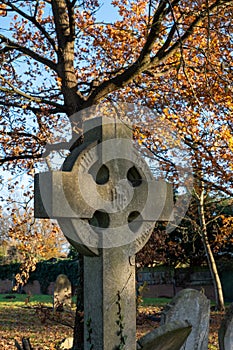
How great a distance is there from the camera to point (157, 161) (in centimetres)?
1077

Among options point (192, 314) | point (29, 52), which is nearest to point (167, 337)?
point (192, 314)

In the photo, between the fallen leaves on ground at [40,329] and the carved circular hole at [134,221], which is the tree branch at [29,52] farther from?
the carved circular hole at [134,221]

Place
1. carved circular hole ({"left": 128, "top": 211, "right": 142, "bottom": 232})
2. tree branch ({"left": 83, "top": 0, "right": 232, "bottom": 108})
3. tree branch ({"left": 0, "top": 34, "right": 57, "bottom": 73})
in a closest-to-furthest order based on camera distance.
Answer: carved circular hole ({"left": 128, "top": 211, "right": 142, "bottom": 232}), tree branch ({"left": 83, "top": 0, "right": 232, "bottom": 108}), tree branch ({"left": 0, "top": 34, "right": 57, "bottom": 73})

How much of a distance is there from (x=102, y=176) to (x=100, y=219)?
1.21 feet

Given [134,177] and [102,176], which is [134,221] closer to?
[134,177]

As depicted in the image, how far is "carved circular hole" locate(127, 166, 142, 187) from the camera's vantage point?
4281 mm

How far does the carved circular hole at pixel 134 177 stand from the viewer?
428 cm

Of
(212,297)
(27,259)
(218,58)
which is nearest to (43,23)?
(218,58)

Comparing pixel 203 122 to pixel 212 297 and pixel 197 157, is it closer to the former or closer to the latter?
pixel 197 157

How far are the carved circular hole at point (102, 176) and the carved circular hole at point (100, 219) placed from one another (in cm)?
26

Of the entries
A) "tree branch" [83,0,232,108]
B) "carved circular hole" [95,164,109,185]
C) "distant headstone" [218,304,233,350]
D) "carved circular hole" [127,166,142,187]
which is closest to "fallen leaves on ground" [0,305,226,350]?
"distant headstone" [218,304,233,350]

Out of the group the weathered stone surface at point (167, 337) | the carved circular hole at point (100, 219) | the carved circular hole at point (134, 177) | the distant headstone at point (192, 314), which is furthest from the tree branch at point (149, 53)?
the weathered stone surface at point (167, 337)

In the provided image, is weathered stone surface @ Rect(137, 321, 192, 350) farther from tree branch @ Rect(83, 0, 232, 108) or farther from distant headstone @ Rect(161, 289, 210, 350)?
tree branch @ Rect(83, 0, 232, 108)

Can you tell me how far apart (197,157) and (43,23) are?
A: 469cm
